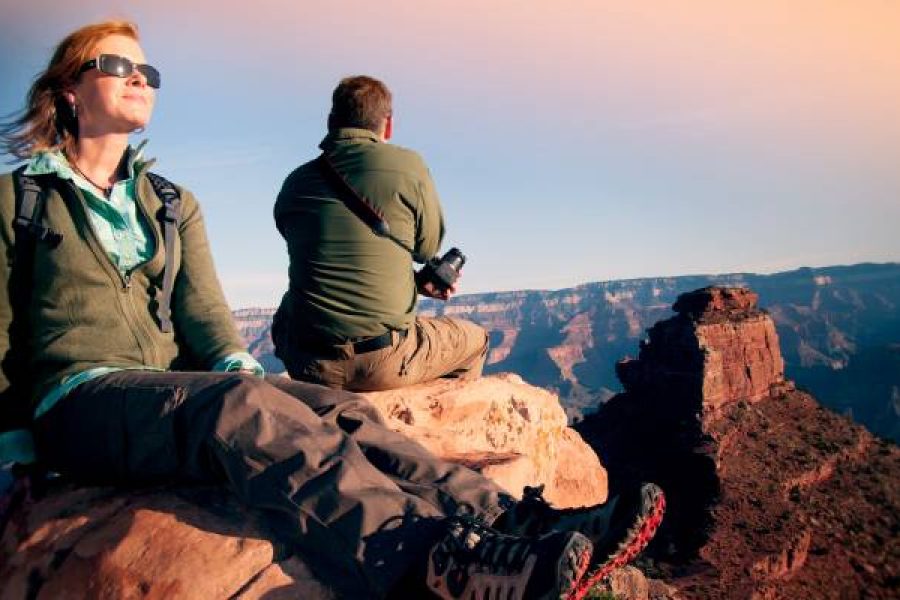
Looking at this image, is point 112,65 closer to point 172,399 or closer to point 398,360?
point 172,399

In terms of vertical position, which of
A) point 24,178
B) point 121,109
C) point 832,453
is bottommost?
point 832,453

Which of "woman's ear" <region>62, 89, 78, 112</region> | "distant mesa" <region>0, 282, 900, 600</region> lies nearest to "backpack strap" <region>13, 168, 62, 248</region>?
"woman's ear" <region>62, 89, 78, 112</region>

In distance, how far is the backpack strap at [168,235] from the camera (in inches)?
138

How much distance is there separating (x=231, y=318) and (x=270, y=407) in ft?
4.27

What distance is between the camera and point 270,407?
2.71m

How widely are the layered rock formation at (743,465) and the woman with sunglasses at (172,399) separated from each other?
4570cm

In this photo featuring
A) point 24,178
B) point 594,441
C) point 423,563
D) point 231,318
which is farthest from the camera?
point 594,441

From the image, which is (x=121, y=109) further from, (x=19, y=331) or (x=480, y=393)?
(x=480, y=393)

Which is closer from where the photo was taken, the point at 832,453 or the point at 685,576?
the point at 685,576

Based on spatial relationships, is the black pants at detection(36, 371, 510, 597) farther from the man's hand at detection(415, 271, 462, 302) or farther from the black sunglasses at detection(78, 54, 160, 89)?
the man's hand at detection(415, 271, 462, 302)

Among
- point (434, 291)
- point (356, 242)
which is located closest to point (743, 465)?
point (434, 291)

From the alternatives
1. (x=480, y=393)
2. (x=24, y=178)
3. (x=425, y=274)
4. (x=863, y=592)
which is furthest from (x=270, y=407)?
(x=863, y=592)

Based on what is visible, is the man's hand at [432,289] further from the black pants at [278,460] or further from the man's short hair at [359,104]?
the black pants at [278,460]

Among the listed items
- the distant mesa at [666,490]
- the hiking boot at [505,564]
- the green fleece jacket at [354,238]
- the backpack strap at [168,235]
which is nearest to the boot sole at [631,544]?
the hiking boot at [505,564]
